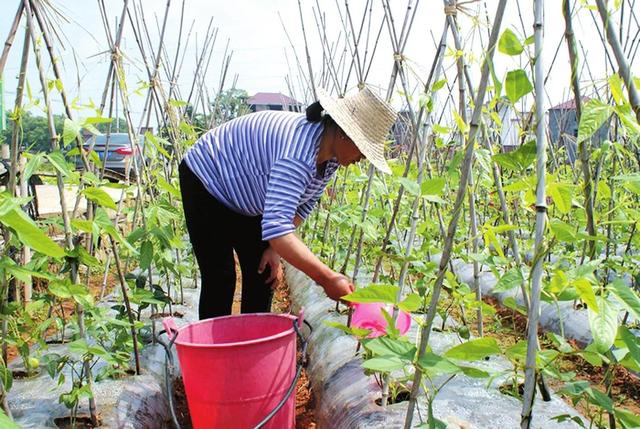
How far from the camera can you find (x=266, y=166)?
1830 mm

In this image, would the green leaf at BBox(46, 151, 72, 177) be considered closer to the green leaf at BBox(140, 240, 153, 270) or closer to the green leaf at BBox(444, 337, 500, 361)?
the green leaf at BBox(140, 240, 153, 270)

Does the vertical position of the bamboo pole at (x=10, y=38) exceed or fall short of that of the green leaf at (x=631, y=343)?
it exceeds it

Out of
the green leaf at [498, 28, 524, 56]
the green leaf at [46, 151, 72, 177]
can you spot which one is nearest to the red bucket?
the green leaf at [46, 151, 72, 177]

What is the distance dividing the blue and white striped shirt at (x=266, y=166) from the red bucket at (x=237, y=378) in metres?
0.32

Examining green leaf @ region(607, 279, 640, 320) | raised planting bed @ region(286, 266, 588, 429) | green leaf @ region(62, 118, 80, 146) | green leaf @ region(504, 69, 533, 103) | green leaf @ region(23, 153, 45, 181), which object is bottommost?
raised planting bed @ region(286, 266, 588, 429)

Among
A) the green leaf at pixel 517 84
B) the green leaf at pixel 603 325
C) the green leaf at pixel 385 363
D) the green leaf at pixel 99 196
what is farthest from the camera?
the green leaf at pixel 99 196

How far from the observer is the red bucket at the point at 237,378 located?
160 cm

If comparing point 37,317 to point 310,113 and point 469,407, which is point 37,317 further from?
point 469,407

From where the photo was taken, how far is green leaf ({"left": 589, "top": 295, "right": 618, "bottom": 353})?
0.74m

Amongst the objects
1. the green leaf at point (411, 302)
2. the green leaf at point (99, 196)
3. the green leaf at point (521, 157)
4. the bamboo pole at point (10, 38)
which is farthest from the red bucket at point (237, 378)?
the green leaf at point (521, 157)

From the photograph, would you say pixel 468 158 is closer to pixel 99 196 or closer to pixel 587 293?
pixel 587 293

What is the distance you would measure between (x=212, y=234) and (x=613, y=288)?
1.50 metres

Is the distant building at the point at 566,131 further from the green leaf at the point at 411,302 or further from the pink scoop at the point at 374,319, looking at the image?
the green leaf at the point at 411,302

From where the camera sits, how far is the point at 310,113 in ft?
5.58
